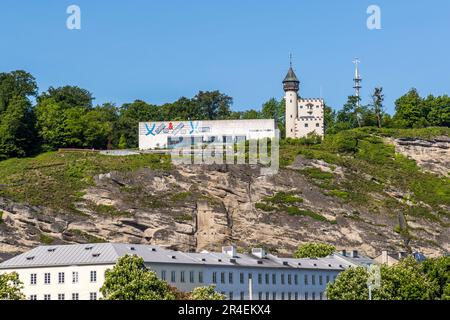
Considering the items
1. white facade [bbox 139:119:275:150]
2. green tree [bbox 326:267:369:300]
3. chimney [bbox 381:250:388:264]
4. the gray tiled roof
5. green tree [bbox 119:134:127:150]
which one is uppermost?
white facade [bbox 139:119:275:150]

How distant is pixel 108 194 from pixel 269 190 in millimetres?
21396

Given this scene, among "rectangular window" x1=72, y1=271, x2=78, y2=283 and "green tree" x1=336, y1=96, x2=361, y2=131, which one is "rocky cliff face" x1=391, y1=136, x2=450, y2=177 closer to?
"green tree" x1=336, y1=96, x2=361, y2=131

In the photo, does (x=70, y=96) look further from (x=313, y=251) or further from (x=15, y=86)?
(x=313, y=251)

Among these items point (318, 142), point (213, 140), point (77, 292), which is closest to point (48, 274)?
point (77, 292)

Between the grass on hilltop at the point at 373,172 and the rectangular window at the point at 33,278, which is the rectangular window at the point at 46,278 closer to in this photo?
the rectangular window at the point at 33,278

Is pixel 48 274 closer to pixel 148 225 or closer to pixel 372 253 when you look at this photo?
pixel 148 225

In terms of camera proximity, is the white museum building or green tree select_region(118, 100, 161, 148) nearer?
the white museum building

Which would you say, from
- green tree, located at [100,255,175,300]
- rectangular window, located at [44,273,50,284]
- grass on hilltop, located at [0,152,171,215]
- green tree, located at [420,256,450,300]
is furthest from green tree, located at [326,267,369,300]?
grass on hilltop, located at [0,152,171,215]

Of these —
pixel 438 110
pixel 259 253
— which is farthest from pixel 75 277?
pixel 438 110

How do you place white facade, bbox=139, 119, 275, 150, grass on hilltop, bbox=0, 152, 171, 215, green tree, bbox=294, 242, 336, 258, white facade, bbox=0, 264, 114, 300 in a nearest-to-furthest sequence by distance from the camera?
1. white facade, bbox=0, 264, 114, 300
2. green tree, bbox=294, 242, 336, 258
3. grass on hilltop, bbox=0, 152, 171, 215
4. white facade, bbox=139, 119, 275, 150

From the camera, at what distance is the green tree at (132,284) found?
85375 millimetres

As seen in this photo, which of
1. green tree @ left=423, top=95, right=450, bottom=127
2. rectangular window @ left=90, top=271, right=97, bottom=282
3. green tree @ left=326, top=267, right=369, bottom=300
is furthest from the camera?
green tree @ left=423, top=95, right=450, bottom=127

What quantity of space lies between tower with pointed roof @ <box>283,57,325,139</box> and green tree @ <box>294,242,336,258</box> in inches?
1514

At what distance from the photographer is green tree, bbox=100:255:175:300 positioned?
85.4 metres
